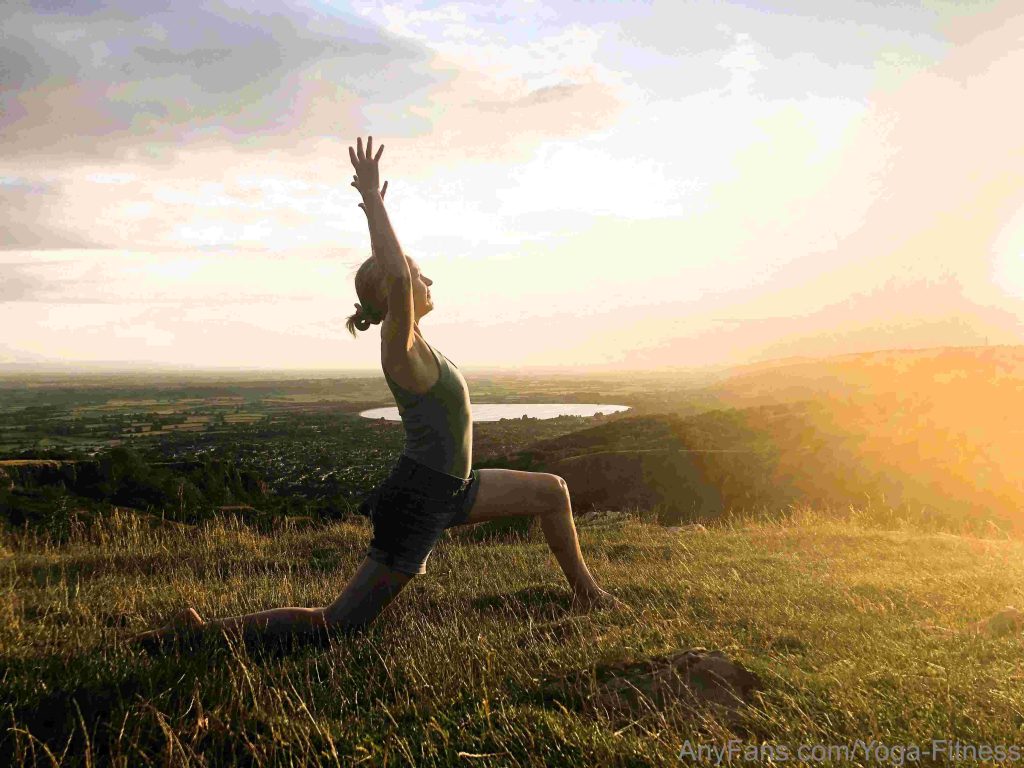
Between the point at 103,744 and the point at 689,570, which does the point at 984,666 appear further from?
the point at 103,744

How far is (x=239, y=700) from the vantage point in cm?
273

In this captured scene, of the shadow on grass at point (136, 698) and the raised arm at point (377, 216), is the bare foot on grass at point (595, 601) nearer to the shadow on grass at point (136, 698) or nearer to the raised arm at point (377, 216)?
the shadow on grass at point (136, 698)

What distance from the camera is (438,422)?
377 centimetres

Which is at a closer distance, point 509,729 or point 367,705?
point 509,729

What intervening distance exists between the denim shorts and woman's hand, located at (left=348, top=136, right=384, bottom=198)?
1460 millimetres

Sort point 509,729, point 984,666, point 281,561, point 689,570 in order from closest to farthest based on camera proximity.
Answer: point 509,729
point 984,666
point 689,570
point 281,561

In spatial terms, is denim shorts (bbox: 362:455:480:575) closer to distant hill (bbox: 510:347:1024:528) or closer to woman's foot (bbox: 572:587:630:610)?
woman's foot (bbox: 572:587:630:610)

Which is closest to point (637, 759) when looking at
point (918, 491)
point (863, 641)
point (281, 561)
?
point (863, 641)

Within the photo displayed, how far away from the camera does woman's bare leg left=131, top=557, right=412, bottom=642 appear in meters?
3.65

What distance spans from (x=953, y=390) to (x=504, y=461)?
15324 mm

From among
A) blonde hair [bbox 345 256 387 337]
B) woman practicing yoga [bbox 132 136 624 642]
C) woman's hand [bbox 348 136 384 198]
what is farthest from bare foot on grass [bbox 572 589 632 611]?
woman's hand [bbox 348 136 384 198]

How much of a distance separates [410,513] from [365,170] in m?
1.81

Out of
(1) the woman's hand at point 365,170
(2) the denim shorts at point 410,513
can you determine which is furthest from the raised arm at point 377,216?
(2) the denim shorts at point 410,513

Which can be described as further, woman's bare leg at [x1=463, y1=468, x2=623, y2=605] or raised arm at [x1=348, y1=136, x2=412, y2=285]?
woman's bare leg at [x1=463, y1=468, x2=623, y2=605]
